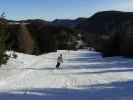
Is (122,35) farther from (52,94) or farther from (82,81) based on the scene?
(52,94)

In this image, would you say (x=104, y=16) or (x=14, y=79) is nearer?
(x=14, y=79)

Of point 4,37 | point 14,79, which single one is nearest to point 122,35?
point 4,37

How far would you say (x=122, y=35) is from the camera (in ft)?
266

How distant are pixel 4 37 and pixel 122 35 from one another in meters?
47.5

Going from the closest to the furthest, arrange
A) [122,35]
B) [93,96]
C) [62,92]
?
[93,96] → [62,92] → [122,35]

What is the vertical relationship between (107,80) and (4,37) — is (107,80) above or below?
below

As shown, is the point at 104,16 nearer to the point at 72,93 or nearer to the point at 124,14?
the point at 124,14

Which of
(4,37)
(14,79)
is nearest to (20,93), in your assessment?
(14,79)

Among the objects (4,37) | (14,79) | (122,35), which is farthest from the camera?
(122,35)

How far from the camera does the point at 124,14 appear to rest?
149 metres

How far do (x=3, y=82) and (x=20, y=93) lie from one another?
7.18 m

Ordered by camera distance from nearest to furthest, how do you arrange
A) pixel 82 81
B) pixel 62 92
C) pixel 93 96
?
pixel 93 96 → pixel 62 92 → pixel 82 81

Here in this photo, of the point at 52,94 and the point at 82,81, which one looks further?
the point at 82,81

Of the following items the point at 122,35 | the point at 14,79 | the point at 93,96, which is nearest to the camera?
the point at 93,96
